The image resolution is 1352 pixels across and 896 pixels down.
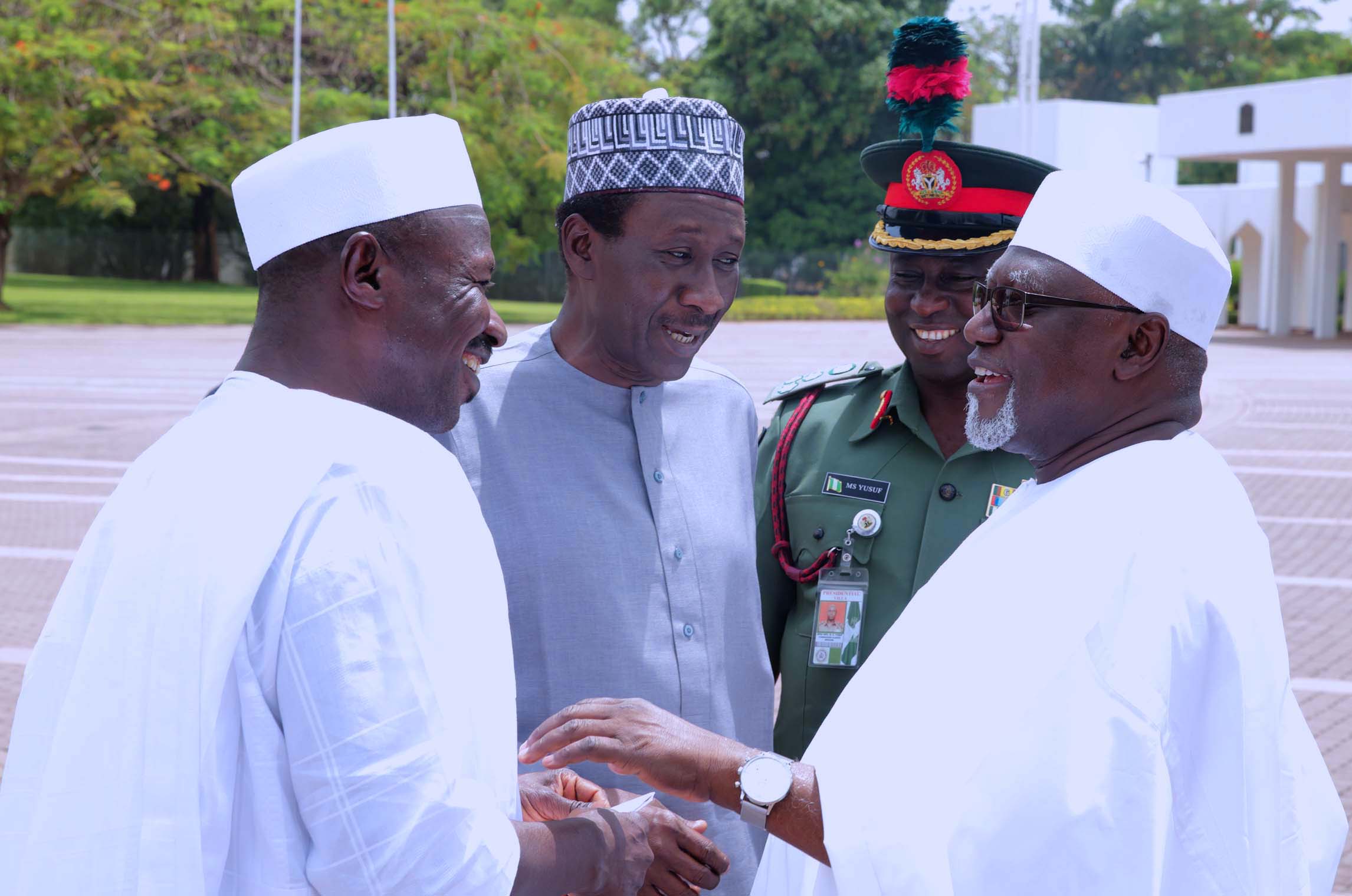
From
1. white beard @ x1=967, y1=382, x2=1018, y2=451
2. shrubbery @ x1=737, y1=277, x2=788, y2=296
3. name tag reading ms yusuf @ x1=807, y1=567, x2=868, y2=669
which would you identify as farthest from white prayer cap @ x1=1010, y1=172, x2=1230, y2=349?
shrubbery @ x1=737, y1=277, x2=788, y2=296

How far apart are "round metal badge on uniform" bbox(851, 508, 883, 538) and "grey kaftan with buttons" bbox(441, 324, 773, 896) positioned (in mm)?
343

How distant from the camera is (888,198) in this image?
3277 mm

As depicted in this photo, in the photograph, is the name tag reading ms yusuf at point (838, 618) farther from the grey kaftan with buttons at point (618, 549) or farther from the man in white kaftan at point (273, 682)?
the man in white kaftan at point (273, 682)

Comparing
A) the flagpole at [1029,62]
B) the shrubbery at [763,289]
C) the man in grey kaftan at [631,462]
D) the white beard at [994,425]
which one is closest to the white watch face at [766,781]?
the man in grey kaftan at [631,462]

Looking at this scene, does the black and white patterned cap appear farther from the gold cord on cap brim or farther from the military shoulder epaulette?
the military shoulder epaulette

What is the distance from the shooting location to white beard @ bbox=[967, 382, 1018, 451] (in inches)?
86.5

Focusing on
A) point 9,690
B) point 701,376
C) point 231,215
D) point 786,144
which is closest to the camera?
point 701,376

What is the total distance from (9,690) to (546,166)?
2428 cm

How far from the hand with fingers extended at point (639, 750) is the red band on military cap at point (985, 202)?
150 cm

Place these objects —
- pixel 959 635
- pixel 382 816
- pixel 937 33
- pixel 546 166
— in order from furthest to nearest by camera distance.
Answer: pixel 546 166
pixel 937 33
pixel 959 635
pixel 382 816

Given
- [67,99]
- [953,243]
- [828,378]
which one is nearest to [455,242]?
[953,243]

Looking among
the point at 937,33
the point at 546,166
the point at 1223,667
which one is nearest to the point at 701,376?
the point at 937,33

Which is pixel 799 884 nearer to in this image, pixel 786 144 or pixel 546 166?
pixel 546 166

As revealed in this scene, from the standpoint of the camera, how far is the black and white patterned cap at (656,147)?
8.63 feet
